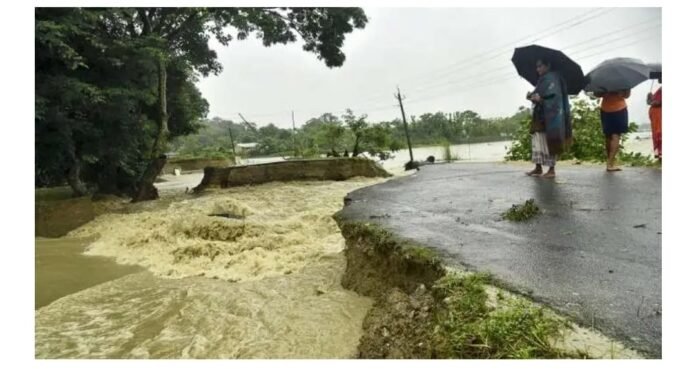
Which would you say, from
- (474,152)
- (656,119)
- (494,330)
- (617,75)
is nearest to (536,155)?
(617,75)

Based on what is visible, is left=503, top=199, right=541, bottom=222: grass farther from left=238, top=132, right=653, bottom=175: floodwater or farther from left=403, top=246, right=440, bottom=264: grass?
left=238, top=132, right=653, bottom=175: floodwater

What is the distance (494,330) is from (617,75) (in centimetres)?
490

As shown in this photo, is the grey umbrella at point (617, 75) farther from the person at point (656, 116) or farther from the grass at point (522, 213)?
the grass at point (522, 213)

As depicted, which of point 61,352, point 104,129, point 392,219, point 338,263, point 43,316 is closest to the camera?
point 61,352

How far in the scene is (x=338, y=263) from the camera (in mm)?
4535

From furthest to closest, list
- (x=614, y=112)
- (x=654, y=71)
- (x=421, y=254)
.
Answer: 1. (x=614, y=112)
2. (x=654, y=71)
3. (x=421, y=254)

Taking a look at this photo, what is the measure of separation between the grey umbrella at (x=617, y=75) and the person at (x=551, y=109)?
1.41 ft

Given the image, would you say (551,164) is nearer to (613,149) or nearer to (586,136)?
(613,149)

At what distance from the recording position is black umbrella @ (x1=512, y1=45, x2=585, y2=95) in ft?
17.4

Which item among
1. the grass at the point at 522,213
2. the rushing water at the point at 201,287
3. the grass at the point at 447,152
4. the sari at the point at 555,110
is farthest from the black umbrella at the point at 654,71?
the grass at the point at 447,152

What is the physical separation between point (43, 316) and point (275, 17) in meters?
7.67

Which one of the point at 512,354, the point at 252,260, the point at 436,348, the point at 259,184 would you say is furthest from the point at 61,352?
the point at 259,184

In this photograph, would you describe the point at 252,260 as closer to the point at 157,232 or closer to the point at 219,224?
the point at 219,224

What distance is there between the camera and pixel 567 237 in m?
2.96
